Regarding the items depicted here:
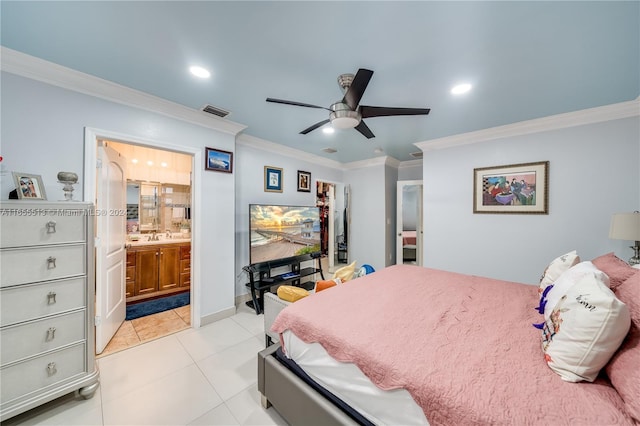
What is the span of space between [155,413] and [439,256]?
Result: 3841 millimetres

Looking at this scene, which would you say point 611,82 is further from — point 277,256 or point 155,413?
point 155,413

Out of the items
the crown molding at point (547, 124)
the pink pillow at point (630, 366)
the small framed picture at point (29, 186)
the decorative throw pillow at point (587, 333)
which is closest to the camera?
the pink pillow at point (630, 366)

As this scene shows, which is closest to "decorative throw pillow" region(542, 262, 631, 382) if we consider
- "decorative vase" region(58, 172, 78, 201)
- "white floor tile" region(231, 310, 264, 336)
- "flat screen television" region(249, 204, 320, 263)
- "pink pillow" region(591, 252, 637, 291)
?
"pink pillow" region(591, 252, 637, 291)

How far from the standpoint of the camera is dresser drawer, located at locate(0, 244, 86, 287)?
1.44 metres

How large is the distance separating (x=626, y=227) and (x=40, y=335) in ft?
16.1

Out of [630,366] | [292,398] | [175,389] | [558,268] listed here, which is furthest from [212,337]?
[558,268]

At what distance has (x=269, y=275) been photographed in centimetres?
358

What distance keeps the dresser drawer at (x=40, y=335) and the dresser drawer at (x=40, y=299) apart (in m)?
0.05

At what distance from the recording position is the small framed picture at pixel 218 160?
9.25 ft

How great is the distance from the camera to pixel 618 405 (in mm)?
817

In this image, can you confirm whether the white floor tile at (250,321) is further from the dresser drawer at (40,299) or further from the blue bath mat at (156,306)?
the dresser drawer at (40,299)

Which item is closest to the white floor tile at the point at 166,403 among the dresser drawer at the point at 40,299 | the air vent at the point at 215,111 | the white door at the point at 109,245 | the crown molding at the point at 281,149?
the dresser drawer at the point at 40,299

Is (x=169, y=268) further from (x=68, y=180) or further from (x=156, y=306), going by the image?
(x=68, y=180)

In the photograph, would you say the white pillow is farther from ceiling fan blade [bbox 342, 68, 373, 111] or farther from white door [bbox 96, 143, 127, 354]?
white door [bbox 96, 143, 127, 354]
